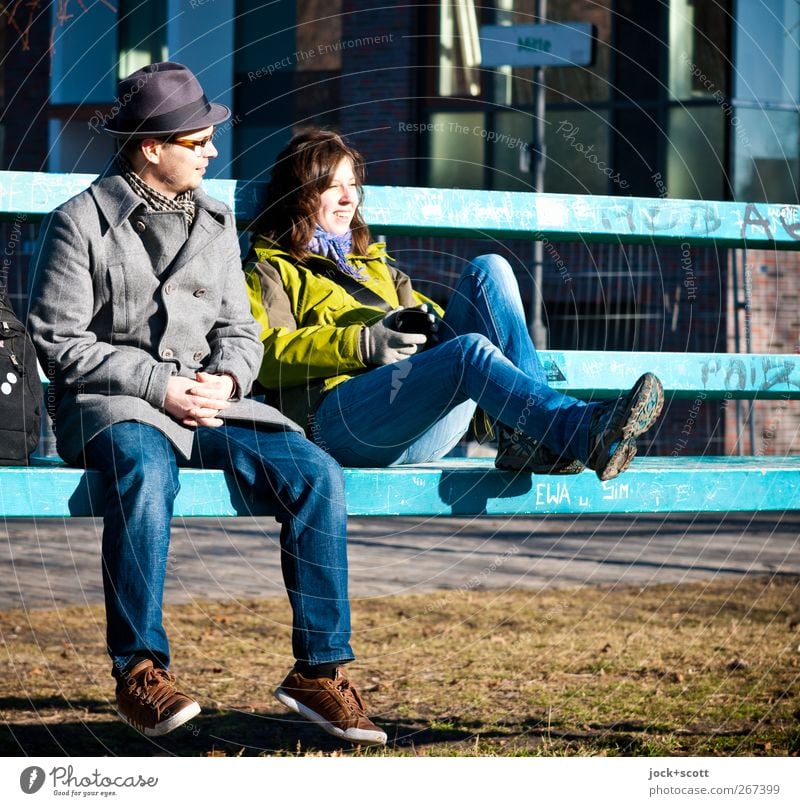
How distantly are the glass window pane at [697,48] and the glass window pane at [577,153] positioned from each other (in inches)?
32.8

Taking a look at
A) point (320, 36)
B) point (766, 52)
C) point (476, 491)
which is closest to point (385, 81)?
point (320, 36)

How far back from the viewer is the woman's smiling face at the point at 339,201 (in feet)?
12.9

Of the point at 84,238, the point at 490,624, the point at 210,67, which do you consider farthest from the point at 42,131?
the point at 84,238

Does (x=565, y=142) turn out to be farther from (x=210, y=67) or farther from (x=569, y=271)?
(x=210, y=67)

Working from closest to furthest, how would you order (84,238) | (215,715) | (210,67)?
(84,238) < (215,715) < (210,67)

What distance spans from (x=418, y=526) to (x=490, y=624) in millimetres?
3073

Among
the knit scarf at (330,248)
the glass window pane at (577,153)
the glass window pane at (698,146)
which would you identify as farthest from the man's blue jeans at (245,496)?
the glass window pane at (698,146)

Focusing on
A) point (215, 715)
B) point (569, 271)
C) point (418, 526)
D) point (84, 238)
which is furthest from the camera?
point (569, 271)

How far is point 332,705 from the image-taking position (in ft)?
10.4

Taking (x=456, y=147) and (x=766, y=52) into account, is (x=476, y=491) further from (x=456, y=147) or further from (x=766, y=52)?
(x=456, y=147)

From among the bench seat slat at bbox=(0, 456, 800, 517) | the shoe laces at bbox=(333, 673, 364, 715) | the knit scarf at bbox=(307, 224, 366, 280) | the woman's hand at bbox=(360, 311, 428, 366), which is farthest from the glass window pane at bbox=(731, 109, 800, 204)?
the shoe laces at bbox=(333, 673, 364, 715)

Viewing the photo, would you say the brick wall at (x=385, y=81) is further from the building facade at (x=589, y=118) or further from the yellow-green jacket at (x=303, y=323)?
the yellow-green jacket at (x=303, y=323)

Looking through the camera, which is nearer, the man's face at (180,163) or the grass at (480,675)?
the man's face at (180,163)
